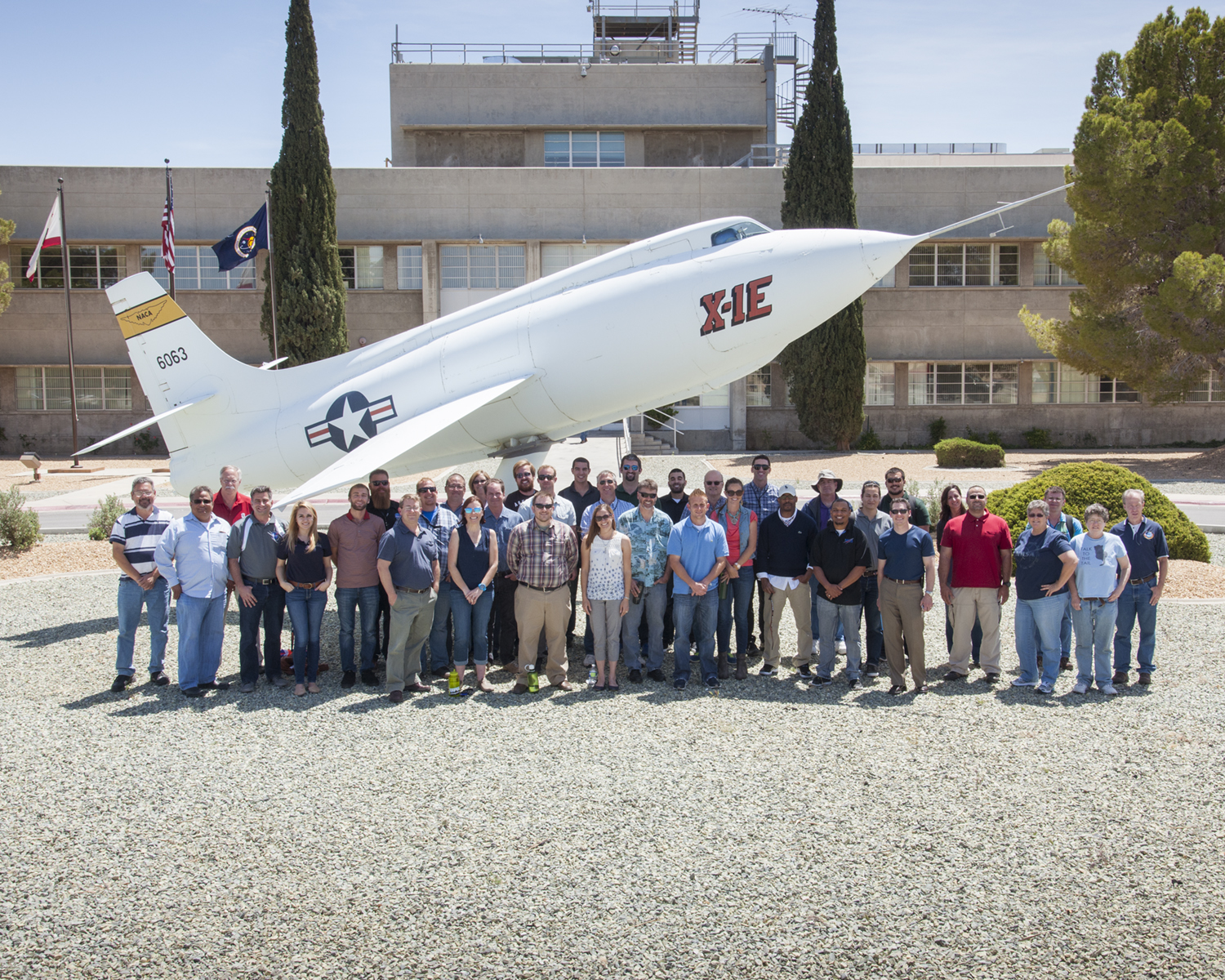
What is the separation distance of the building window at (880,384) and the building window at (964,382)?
751mm

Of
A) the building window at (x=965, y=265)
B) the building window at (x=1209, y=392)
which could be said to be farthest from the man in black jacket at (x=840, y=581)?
the building window at (x=1209, y=392)

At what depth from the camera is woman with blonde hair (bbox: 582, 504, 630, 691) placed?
802 cm

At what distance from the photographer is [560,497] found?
888 cm

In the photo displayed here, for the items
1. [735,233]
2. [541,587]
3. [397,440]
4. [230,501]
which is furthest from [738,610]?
[735,233]

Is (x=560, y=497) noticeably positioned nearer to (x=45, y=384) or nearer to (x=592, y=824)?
(x=592, y=824)

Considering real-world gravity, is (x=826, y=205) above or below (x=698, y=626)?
above

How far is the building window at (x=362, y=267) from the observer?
3169cm

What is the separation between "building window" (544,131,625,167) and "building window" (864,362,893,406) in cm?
1334

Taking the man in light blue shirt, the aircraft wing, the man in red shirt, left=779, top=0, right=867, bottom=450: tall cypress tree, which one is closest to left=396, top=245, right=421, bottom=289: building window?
left=779, top=0, right=867, bottom=450: tall cypress tree

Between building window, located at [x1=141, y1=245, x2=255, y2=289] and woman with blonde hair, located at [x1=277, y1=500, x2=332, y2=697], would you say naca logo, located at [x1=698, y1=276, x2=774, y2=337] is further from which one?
building window, located at [x1=141, y1=245, x2=255, y2=289]

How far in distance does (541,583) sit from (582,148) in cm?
3213

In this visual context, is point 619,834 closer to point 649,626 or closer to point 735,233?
point 649,626

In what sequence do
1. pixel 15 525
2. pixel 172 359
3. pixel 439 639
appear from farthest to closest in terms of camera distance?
pixel 15 525, pixel 172 359, pixel 439 639

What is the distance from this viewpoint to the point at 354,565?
8.09 meters
